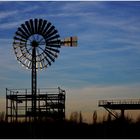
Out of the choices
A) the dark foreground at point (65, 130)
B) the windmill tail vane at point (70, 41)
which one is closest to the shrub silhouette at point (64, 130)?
the dark foreground at point (65, 130)

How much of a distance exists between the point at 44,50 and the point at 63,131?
5547 millimetres

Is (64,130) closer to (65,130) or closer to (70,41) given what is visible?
(65,130)

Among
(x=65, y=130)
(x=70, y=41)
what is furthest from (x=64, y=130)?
(x=70, y=41)

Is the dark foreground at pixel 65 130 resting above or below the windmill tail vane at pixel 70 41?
below

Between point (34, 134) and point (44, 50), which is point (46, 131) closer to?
point (34, 134)

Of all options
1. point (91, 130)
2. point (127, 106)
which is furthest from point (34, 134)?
point (127, 106)

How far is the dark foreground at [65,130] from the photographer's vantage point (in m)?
31.8

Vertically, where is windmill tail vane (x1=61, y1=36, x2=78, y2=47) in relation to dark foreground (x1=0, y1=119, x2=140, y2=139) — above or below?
above

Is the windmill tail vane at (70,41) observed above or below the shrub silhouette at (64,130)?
above

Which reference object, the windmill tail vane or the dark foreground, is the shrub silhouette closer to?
the dark foreground

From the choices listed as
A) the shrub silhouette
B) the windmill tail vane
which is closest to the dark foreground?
the shrub silhouette

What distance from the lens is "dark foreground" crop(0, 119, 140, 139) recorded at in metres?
31.8

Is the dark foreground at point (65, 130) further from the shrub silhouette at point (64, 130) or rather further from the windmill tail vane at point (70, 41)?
the windmill tail vane at point (70, 41)

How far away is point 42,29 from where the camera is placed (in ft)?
114
